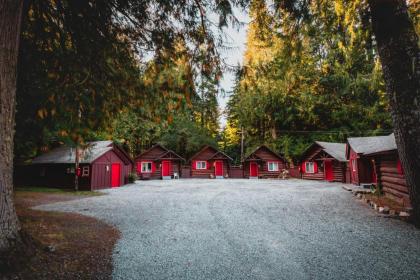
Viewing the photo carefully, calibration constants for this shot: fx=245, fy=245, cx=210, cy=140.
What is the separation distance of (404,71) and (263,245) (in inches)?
176

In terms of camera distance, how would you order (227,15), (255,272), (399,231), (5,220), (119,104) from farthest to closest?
(399,231) < (119,104) < (227,15) < (255,272) < (5,220)

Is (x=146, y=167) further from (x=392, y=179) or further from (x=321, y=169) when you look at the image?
(x=392, y=179)

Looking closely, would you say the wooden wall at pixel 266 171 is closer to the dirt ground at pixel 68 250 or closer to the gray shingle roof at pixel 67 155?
the gray shingle roof at pixel 67 155

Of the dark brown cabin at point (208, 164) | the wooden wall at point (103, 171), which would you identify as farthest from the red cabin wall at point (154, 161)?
the wooden wall at point (103, 171)

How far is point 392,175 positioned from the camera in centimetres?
1222

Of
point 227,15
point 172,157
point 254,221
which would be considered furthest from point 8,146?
point 172,157

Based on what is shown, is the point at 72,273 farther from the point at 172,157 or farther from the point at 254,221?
the point at 172,157

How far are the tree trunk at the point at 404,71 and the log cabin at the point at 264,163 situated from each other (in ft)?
104

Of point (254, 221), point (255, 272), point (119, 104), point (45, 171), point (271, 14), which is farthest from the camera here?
point (45, 171)

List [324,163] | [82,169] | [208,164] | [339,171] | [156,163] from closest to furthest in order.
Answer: [82,169] < [339,171] < [324,163] < [156,163] < [208,164]

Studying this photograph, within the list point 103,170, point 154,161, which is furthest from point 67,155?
point 154,161

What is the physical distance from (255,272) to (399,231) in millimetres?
5225

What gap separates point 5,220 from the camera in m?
3.86

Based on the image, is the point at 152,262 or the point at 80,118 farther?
the point at 80,118
